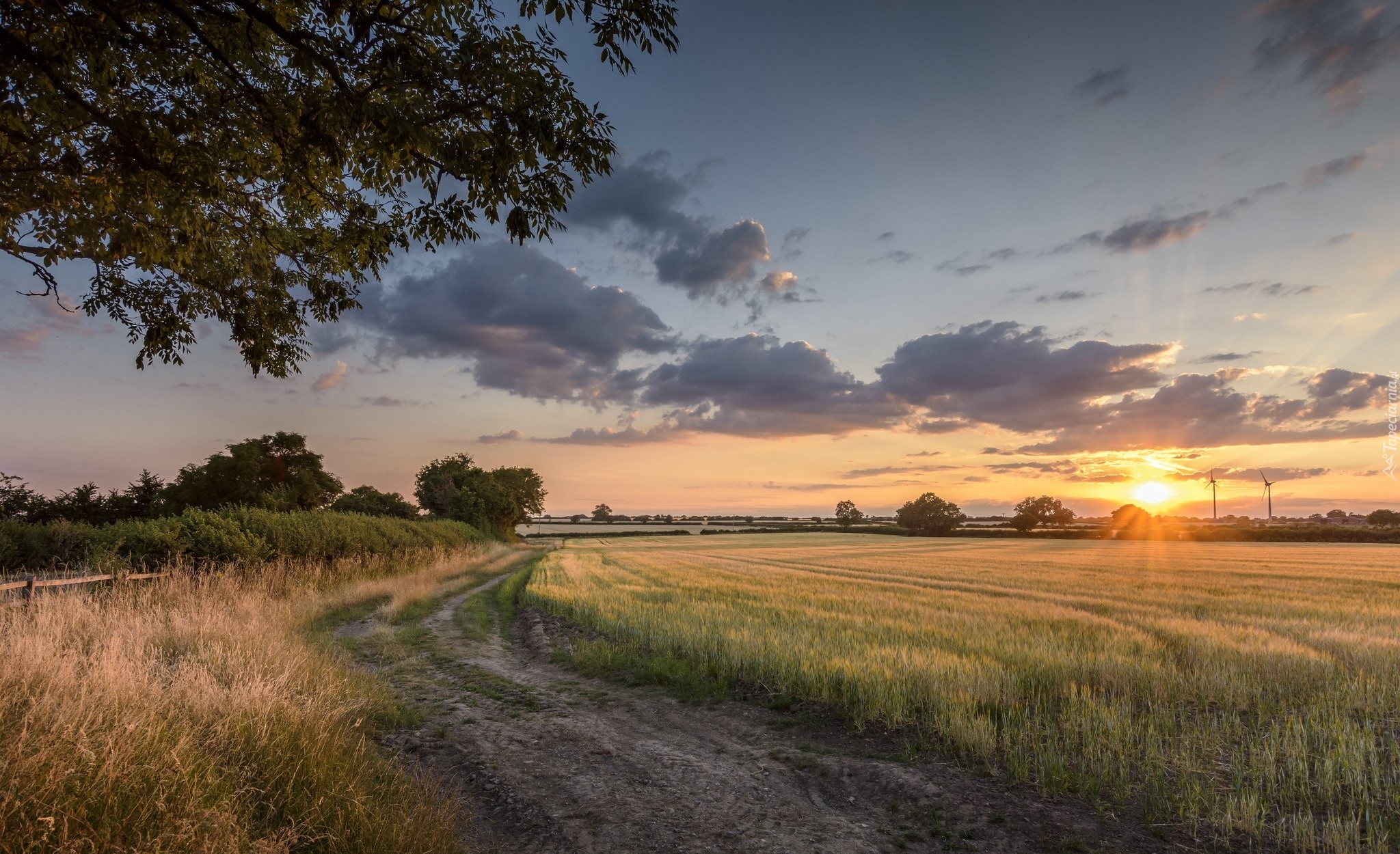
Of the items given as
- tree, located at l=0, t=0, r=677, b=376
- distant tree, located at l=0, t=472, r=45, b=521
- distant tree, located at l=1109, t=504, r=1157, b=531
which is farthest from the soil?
distant tree, located at l=1109, t=504, r=1157, b=531

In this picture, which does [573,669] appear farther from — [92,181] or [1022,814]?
[92,181]

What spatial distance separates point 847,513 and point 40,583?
17406 centimetres

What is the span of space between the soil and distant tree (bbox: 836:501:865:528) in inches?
6447

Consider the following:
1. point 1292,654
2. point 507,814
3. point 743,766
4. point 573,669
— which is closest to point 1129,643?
point 1292,654

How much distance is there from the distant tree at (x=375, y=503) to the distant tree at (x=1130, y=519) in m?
112

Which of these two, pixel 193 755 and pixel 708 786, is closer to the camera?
pixel 193 755

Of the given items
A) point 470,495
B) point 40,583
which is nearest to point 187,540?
point 40,583

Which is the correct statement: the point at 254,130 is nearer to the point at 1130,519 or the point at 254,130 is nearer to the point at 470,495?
the point at 470,495

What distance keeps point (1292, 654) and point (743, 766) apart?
10502 mm

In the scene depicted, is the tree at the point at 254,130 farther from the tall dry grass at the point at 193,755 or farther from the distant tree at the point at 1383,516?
the distant tree at the point at 1383,516

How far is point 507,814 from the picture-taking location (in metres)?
6.03

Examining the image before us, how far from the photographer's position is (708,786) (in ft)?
21.7

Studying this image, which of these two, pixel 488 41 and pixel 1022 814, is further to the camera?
pixel 488 41

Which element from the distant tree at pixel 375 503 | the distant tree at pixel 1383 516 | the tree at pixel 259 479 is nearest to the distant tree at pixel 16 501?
the tree at pixel 259 479
